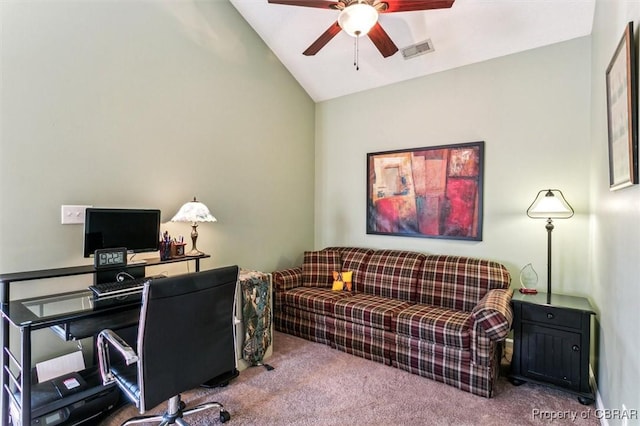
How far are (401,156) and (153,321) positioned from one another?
301 centimetres

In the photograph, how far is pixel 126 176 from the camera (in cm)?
266

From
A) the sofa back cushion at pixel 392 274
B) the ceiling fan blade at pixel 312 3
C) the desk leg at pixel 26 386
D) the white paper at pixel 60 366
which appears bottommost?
the white paper at pixel 60 366

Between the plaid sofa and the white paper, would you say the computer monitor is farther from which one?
the plaid sofa

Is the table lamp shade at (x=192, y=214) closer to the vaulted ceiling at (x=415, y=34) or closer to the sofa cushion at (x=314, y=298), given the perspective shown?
the sofa cushion at (x=314, y=298)

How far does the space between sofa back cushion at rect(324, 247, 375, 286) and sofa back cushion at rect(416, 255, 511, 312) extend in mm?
662

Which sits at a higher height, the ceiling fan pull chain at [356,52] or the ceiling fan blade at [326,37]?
the ceiling fan pull chain at [356,52]

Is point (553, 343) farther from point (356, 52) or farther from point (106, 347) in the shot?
point (356, 52)

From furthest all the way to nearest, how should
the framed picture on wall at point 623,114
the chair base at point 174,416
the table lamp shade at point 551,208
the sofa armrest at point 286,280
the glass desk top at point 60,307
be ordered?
the sofa armrest at point 286,280 → the table lamp shade at point 551,208 → the chair base at point 174,416 → the glass desk top at point 60,307 → the framed picture on wall at point 623,114

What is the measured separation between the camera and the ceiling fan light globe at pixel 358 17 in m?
2.10

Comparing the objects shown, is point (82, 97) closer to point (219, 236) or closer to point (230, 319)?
point (219, 236)

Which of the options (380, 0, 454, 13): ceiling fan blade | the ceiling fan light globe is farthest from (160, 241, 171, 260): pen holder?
(380, 0, 454, 13): ceiling fan blade

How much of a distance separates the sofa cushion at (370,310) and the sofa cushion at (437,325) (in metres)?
0.10

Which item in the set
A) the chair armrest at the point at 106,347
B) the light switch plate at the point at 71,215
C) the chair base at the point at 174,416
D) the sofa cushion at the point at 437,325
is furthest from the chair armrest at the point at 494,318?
the light switch plate at the point at 71,215

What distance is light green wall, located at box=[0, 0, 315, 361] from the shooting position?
85.4 inches
